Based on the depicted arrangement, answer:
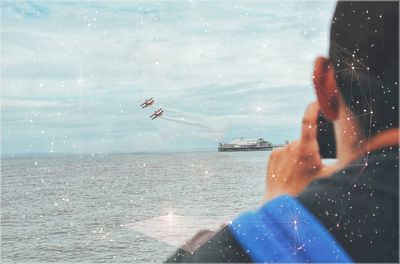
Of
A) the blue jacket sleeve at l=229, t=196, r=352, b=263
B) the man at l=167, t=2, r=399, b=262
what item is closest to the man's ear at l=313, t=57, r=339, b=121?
the man at l=167, t=2, r=399, b=262

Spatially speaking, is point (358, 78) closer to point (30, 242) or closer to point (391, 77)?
point (391, 77)

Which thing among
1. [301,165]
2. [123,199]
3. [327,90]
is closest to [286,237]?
[301,165]

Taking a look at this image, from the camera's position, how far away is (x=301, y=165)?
0.85m

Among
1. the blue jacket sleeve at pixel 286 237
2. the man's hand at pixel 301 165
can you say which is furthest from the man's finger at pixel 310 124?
the blue jacket sleeve at pixel 286 237

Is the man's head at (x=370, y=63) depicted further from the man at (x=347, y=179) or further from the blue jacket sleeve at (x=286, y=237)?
the blue jacket sleeve at (x=286, y=237)

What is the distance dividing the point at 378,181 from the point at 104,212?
7762mm

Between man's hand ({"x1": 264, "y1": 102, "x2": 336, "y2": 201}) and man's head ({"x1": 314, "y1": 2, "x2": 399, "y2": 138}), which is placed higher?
man's head ({"x1": 314, "y1": 2, "x2": 399, "y2": 138})

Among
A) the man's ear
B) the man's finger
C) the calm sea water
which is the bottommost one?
the calm sea water

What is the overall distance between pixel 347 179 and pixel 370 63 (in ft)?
0.66

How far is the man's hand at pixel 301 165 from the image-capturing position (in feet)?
2.76

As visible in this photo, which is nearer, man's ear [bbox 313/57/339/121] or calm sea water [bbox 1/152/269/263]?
man's ear [bbox 313/57/339/121]

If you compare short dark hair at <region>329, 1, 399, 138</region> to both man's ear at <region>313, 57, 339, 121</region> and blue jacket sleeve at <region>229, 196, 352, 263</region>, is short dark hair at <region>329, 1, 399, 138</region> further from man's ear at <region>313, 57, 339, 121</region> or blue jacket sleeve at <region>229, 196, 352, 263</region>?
blue jacket sleeve at <region>229, 196, 352, 263</region>

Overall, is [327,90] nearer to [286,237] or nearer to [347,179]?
[347,179]

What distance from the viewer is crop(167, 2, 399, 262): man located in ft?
2.60
